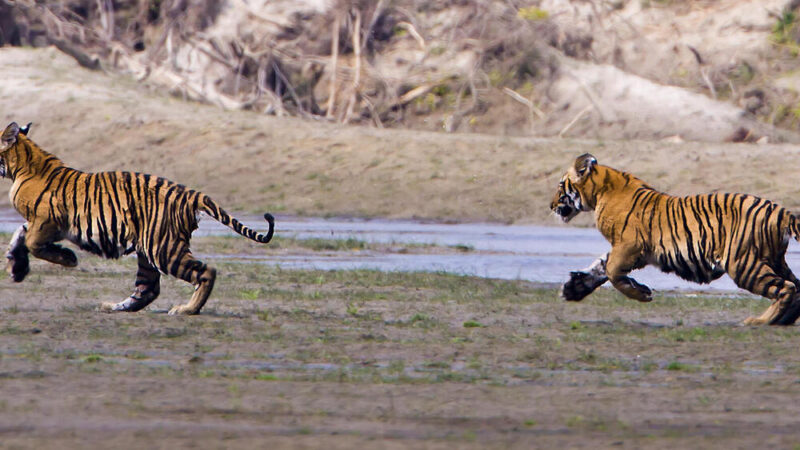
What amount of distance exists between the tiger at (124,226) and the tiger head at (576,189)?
7.33 feet

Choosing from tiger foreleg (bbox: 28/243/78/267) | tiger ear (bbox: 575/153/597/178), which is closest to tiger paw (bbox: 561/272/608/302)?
tiger ear (bbox: 575/153/597/178)

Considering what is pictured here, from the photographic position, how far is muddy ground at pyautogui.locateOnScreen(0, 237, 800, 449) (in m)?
5.72

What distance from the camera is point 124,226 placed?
30.6 ft

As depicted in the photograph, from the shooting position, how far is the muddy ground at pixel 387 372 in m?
5.72

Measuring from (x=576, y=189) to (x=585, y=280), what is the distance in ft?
2.35

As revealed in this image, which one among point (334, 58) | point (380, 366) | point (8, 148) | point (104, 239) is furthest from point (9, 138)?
point (334, 58)

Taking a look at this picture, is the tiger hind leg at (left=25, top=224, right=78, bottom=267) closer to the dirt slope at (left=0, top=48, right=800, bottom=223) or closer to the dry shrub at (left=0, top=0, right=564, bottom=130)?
the dirt slope at (left=0, top=48, right=800, bottom=223)

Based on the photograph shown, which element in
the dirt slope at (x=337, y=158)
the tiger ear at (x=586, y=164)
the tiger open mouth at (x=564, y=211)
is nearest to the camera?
the tiger ear at (x=586, y=164)

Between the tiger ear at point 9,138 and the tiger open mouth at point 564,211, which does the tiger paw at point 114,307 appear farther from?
the tiger open mouth at point 564,211

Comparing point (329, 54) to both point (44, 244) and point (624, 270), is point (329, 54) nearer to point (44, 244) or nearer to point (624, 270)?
point (624, 270)

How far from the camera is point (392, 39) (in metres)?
26.0

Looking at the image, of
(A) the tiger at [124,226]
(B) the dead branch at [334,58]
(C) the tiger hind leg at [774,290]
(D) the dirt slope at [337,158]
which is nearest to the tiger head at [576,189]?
(C) the tiger hind leg at [774,290]

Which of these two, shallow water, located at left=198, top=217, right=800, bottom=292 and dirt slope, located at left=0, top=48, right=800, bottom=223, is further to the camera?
dirt slope, located at left=0, top=48, right=800, bottom=223

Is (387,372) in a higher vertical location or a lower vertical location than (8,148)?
lower
